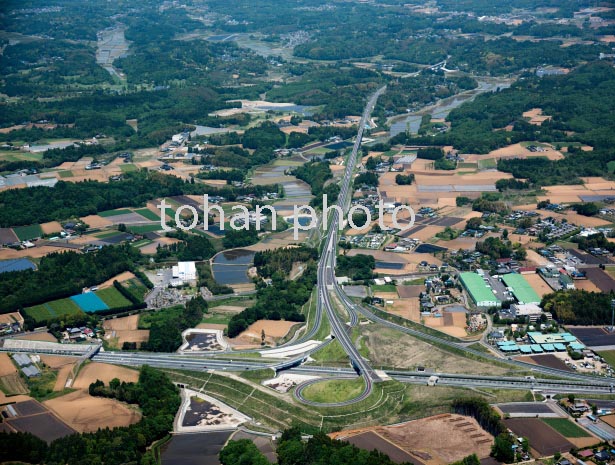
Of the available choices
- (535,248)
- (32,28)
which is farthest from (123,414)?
(32,28)

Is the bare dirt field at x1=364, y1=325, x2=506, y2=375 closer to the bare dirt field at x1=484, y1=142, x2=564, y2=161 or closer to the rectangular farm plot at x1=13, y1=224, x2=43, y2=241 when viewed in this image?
the rectangular farm plot at x1=13, y1=224, x2=43, y2=241

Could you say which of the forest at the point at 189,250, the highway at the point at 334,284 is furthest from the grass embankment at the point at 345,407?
the forest at the point at 189,250

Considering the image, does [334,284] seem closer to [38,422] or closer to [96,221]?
[96,221]

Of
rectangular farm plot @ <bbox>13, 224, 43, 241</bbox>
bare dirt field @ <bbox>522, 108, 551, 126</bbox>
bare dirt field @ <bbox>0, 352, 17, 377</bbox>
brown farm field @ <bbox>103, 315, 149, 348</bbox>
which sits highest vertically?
bare dirt field @ <bbox>522, 108, 551, 126</bbox>

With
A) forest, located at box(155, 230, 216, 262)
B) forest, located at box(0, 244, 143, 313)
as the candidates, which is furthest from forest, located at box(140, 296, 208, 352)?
forest, located at box(155, 230, 216, 262)

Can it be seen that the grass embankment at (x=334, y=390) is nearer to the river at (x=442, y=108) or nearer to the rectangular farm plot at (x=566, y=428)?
the rectangular farm plot at (x=566, y=428)

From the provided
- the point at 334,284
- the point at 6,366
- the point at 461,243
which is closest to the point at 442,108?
the point at 461,243

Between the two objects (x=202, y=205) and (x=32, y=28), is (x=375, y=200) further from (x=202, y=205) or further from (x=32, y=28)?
(x=32, y=28)
